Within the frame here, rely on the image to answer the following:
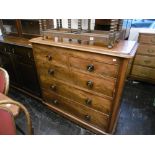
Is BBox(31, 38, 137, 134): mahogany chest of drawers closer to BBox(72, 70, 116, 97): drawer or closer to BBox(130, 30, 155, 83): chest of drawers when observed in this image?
BBox(72, 70, 116, 97): drawer

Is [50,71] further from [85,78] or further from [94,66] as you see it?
[94,66]

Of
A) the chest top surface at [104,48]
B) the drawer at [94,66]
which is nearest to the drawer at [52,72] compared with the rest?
the drawer at [94,66]

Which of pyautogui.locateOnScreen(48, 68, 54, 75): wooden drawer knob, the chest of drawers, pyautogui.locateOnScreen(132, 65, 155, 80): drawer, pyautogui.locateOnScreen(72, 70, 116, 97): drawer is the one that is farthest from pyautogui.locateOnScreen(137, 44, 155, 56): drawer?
pyautogui.locateOnScreen(48, 68, 54, 75): wooden drawer knob

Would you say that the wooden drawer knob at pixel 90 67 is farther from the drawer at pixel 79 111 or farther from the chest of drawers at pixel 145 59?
the chest of drawers at pixel 145 59

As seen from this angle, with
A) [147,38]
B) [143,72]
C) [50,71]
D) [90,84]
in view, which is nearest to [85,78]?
[90,84]

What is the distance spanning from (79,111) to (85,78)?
0.49 meters

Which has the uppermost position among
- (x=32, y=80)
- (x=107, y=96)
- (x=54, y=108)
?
(x=107, y=96)

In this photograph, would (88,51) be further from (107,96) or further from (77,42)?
(107,96)

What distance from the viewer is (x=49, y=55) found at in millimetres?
1416

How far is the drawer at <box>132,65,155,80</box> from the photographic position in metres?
2.31

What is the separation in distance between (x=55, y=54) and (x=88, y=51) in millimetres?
415
